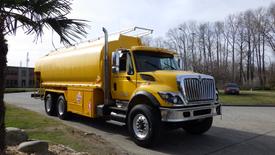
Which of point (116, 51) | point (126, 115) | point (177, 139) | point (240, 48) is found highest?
point (240, 48)

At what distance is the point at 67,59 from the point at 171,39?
76057mm

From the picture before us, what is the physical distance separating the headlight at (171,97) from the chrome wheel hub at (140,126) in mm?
819

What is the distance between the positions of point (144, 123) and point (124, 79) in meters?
1.95

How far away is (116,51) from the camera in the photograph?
35.9 feet

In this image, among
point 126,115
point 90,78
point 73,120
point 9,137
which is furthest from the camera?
point 73,120

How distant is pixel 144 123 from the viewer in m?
9.26

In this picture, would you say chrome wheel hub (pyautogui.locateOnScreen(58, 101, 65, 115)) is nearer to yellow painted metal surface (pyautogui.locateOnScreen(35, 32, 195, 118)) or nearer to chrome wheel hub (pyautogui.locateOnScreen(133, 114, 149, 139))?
yellow painted metal surface (pyautogui.locateOnScreen(35, 32, 195, 118))

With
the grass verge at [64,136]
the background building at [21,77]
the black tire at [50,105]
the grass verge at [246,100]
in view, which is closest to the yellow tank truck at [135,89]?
the black tire at [50,105]

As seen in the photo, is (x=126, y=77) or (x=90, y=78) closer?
(x=126, y=77)

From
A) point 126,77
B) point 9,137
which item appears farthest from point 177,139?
point 9,137

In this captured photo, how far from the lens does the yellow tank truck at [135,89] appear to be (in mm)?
9023

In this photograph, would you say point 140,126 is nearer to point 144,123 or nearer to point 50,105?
point 144,123

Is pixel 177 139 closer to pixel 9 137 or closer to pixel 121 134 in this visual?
pixel 121 134

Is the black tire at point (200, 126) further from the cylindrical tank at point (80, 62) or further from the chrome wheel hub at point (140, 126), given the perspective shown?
the cylindrical tank at point (80, 62)
